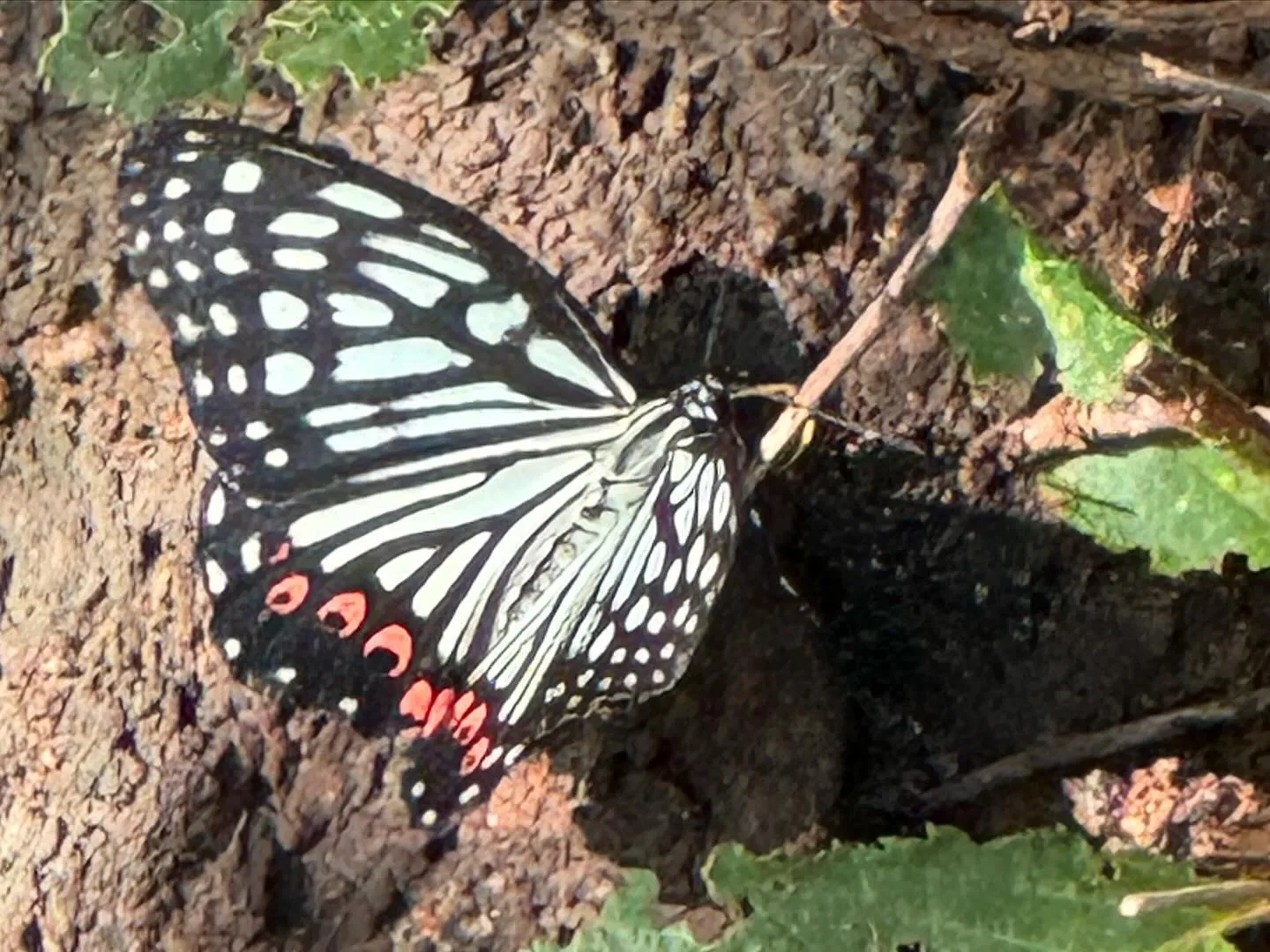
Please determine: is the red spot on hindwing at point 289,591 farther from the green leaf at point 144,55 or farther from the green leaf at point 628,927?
the green leaf at point 144,55

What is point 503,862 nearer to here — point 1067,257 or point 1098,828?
point 1098,828

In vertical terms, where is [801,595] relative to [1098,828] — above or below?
above

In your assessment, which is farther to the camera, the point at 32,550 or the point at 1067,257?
the point at 32,550

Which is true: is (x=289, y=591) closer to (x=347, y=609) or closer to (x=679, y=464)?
(x=347, y=609)

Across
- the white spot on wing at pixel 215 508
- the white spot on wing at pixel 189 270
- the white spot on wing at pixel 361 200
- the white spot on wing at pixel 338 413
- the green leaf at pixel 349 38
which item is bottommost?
the white spot on wing at pixel 215 508

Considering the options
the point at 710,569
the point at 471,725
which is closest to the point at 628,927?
the point at 471,725

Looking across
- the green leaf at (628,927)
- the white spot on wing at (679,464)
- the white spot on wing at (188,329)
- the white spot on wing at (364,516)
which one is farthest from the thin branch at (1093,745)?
the white spot on wing at (188,329)

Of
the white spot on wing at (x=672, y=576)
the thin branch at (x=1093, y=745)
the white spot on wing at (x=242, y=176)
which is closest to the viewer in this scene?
the white spot on wing at (x=242, y=176)

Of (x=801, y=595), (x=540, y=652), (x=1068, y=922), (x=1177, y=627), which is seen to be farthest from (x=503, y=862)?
(x=1177, y=627)
